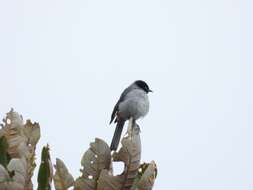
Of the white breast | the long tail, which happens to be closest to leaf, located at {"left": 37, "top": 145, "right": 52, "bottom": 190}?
the long tail

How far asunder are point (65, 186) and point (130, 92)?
865 cm

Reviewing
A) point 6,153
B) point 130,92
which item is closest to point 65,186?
point 6,153

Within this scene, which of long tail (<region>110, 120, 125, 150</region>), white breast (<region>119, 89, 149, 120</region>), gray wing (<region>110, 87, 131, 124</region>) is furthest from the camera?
gray wing (<region>110, 87, 131, 124</region>)

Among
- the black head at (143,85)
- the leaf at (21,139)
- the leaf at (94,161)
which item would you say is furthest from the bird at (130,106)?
the leaf at (94,161)

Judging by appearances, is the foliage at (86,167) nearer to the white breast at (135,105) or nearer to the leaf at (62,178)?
the leaf at (62,178)

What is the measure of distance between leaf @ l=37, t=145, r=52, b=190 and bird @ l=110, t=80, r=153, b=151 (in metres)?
7.67

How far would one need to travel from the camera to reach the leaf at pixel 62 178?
2.15m

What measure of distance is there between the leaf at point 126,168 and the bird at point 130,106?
7548 millimetres

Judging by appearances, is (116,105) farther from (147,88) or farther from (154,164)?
(154,164)

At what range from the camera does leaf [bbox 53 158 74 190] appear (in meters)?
2.15

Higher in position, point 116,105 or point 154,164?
point 154,164

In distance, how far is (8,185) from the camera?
193cm

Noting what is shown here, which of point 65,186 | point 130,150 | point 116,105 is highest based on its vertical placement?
point 130,150

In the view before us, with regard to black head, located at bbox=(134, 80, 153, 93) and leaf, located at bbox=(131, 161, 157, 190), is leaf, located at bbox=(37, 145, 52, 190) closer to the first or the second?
leaf, located at bbox=(131, 161, 157, 190)
